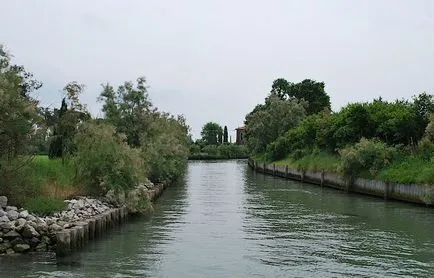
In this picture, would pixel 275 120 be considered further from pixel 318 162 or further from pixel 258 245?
pixel 258 245

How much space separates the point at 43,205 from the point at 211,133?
163298 millimetres

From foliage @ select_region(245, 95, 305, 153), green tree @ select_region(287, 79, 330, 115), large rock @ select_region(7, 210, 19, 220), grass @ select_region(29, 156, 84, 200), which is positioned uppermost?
green tree @ select_region(287, 79, 330, 115)

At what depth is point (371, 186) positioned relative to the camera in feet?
138

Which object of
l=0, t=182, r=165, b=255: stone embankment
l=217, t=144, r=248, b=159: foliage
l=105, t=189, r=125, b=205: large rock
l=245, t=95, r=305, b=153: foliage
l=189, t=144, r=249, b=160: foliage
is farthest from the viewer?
l=217, t=144, r=248, b=159: foliage

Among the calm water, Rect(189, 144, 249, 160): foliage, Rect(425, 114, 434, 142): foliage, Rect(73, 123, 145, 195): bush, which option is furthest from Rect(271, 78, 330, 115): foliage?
Rect(73, 123, 145, 195): bush

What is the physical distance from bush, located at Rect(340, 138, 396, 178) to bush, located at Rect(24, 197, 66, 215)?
27427 mm

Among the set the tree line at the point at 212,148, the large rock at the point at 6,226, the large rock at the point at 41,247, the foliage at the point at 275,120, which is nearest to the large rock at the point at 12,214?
the large rock at the point at 6,226

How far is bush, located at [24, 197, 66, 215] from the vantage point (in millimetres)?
20812

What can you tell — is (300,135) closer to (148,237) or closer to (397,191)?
(397,191)

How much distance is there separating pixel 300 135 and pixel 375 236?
50.9m

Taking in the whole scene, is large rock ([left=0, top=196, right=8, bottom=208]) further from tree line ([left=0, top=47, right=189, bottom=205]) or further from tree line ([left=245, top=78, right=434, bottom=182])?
tree line ([left=245, top=78, right=434, bottom=182])

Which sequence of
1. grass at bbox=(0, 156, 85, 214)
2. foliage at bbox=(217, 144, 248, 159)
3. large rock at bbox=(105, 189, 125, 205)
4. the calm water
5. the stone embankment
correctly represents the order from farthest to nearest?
1. foliage at bbox=(217, 144, 248, 159)
2. large rock at bbox=(105, 189, 125, 205)
3. grass at bbox=(0, 156, 85, 214)
4. the stone embankment
5. the calm water

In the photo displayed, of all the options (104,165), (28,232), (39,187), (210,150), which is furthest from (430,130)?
(210,150)

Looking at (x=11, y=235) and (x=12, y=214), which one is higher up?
(x=12, y=214)
